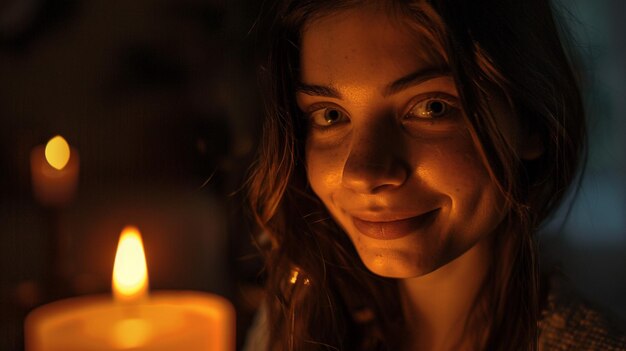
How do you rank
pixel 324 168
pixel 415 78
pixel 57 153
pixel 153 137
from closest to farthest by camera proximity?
pixel 415 78 → pixel 324 168 → pixel 57 153 → pixel 153 137

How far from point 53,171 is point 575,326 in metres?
0.74

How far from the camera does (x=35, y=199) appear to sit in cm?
103

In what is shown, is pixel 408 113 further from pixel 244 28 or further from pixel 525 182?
pixel 244 28

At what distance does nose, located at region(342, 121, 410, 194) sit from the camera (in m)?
0.64

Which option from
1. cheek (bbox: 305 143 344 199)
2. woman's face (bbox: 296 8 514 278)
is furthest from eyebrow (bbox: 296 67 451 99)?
cheek (bbox: 305 143 344 199)

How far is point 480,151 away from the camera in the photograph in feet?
2.14

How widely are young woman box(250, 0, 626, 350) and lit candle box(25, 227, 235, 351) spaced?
0.54 feet

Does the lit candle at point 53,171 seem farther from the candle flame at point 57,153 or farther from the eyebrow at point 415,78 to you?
the eyebrow at point 415,78

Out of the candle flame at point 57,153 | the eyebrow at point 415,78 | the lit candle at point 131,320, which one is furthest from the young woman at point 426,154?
the candle flame at point 57,153

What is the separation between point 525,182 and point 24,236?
2.50 ft

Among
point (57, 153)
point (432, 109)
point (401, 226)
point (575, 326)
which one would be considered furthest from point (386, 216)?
point (57, 153)

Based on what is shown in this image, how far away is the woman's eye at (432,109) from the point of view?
665 mm

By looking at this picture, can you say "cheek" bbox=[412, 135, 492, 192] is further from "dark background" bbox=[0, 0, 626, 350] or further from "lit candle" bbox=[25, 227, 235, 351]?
"dark background" bbox=[0, 0, 626, 350]

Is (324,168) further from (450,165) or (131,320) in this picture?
(131,320)
